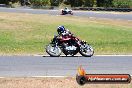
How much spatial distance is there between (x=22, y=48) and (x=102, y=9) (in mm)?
51606

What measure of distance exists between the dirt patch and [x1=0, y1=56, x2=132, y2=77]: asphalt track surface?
3.70 ft

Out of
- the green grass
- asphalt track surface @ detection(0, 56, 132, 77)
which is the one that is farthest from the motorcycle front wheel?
the green grass

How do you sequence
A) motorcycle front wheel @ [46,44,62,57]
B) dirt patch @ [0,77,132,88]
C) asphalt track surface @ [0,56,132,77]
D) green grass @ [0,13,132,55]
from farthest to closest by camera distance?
1. green grass @ [0,13,132,55]
2. motorcycle front wheel @ [46,44,62,57]
3. asphalt track surface @ [0,56,132,77]
4. dirt patch @ [0,77,132,88]

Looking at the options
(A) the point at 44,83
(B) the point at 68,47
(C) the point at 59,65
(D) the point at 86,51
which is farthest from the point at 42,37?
(A) the point at 44,83

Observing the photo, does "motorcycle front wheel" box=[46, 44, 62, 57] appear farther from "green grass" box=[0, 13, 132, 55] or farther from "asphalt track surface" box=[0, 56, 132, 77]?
"green grass" box=[0, 13, 132, 55]

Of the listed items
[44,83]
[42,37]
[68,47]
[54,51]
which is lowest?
[42,37]

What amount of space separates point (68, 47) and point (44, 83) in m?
7.23

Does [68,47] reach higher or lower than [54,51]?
higher

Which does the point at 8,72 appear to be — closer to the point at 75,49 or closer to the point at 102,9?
the point at 75,49

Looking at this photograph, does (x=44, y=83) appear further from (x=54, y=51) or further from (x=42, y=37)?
(x=42, y=37)

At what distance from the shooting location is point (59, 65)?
17.7m

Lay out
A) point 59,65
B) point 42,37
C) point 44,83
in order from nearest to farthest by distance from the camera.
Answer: point 44,83 → point 59,65 → point 42,37

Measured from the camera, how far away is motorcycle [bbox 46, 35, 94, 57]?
20.6 m

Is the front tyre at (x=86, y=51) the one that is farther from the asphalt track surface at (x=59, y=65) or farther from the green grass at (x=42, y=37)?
the green grass at (x=42, y=37)
